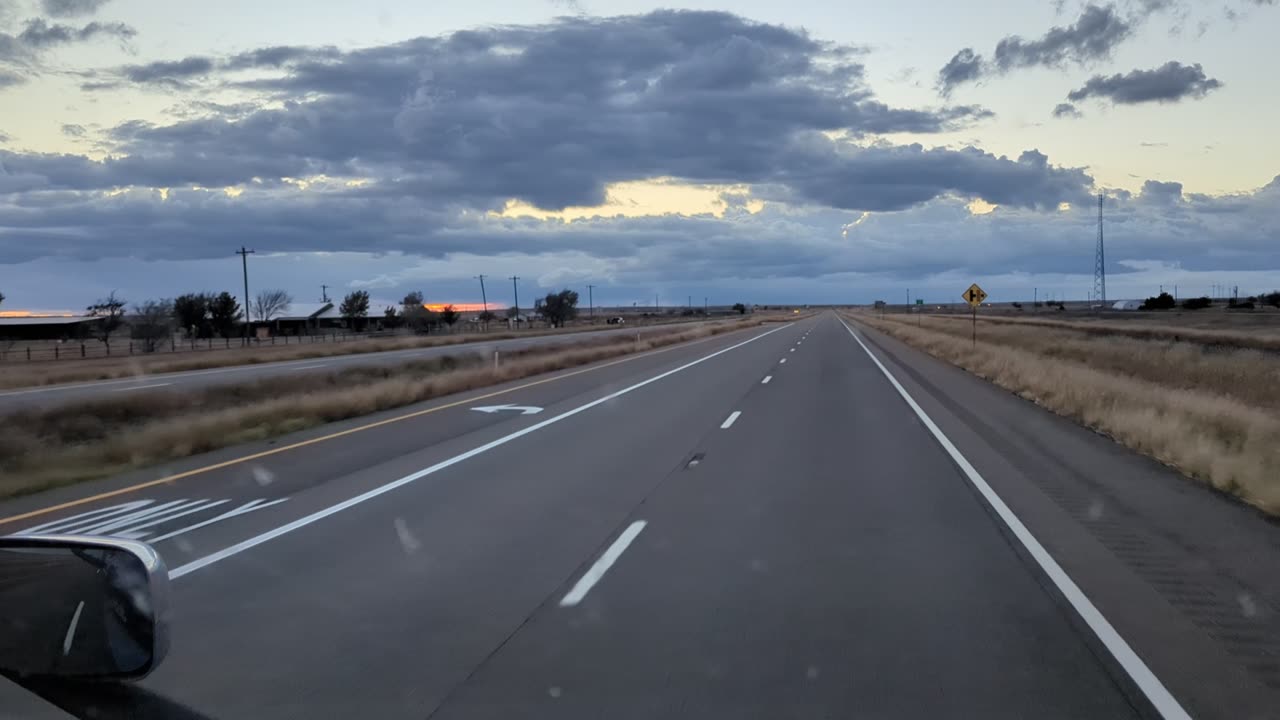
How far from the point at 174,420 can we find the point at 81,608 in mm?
18269

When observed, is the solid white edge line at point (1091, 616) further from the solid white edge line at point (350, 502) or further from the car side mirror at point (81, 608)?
the solid white edge line at point (350, 502)

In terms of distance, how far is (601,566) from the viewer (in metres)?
7.77

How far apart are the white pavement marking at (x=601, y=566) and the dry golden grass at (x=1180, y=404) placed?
6292 millimetres

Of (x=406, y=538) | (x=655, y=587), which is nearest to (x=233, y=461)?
(x=406, y=538)

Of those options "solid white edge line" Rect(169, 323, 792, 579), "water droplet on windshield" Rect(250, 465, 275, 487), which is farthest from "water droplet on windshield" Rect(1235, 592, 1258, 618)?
"water droplet on windshield" Rect(250, 465, 275, 487)

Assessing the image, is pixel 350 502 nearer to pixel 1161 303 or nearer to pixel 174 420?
pixel 174 420

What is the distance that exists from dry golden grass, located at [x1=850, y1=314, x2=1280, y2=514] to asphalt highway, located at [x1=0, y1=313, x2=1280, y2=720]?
25.8 inches

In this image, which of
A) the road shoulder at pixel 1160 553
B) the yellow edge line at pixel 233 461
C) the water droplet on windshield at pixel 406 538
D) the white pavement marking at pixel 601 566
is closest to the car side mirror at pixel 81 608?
the white pavement marking at pixel 601 566

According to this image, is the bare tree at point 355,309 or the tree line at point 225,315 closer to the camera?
the tree line at point 225,315

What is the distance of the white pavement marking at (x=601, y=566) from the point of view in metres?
6.92

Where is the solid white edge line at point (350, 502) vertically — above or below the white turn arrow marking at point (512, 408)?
above

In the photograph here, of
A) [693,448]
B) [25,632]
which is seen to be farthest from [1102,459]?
[25,632]

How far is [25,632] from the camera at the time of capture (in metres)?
3.25

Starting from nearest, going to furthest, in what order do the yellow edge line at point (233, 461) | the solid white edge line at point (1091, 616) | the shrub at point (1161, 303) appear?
the solid white edge line at point (1091, 616) < the yellow edge line at point (233, 461) < the shrub at point (1161, 303)
